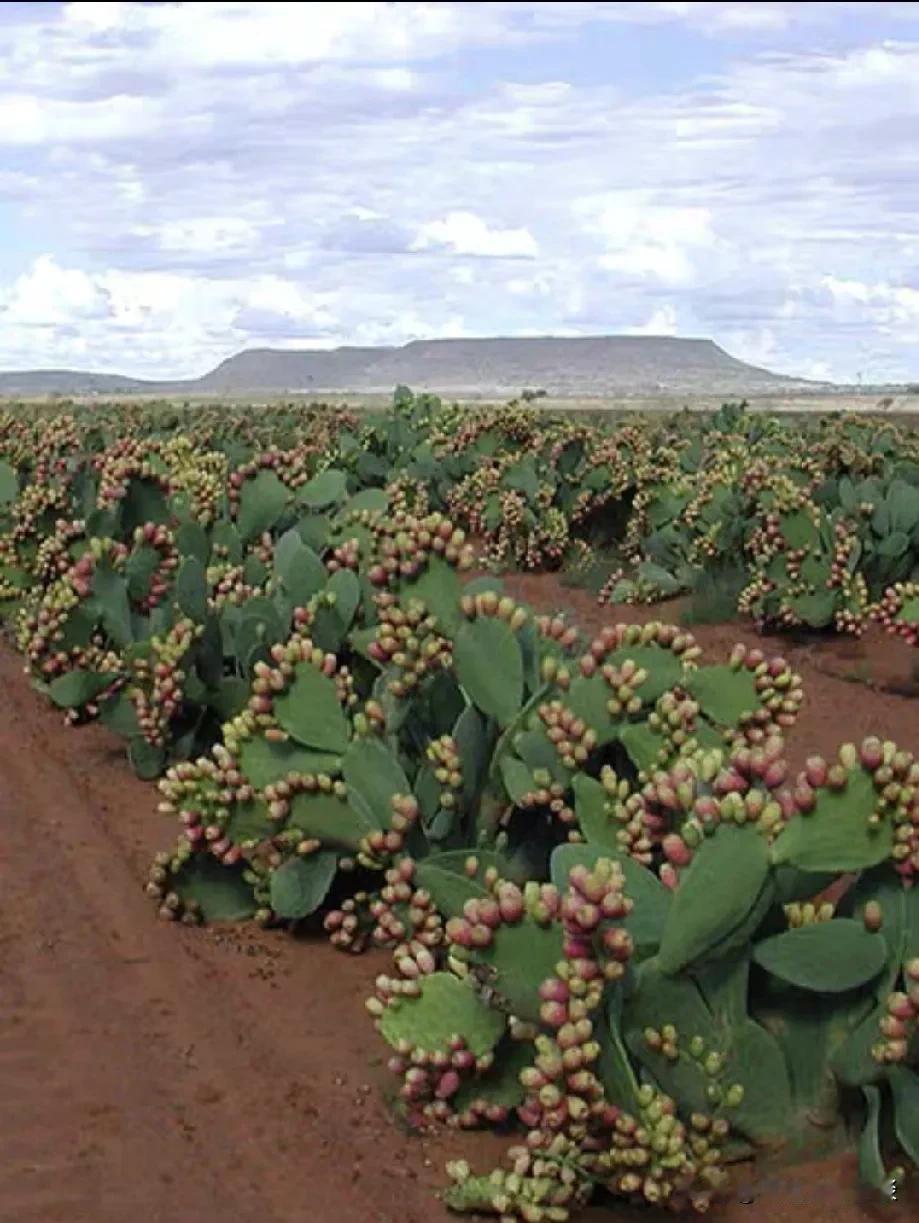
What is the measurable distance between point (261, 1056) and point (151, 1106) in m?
0.46

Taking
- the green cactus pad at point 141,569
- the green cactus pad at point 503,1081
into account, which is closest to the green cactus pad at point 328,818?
the green cactus pad at point 503,1081

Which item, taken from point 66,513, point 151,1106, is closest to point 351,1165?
point 151,1106

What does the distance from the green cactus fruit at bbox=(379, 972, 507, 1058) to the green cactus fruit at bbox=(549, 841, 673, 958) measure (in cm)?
36

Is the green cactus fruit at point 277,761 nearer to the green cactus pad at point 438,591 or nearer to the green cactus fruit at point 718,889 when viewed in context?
the green cactus pad at point 438,591

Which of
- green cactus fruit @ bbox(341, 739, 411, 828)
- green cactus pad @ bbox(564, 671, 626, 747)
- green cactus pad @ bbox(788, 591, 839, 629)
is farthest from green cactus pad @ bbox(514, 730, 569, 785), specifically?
green cactus pad @ bbox(788, 591, 839, 629)

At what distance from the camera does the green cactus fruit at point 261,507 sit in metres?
9.63

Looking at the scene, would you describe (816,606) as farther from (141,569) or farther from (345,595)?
(345,595)

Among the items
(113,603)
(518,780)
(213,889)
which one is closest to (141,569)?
(113,603)

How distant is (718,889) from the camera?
428 centimetres

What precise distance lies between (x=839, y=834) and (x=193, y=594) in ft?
13.0

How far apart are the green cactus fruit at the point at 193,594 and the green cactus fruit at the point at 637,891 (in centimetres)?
351

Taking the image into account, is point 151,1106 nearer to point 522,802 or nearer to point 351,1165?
point 351,1165

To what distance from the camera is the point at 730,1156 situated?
15.1ft

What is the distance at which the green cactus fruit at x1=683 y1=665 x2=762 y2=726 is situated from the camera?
18.7 feet
